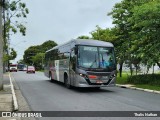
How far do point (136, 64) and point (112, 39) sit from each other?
222 inches

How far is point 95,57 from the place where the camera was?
21547mm

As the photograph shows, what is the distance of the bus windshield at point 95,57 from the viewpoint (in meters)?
21.3

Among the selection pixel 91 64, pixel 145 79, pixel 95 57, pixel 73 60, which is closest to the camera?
pixel 91 64

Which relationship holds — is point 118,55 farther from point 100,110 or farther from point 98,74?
point 100,110

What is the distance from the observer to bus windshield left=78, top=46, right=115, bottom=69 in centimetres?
2131

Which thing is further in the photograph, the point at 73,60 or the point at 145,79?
the point at 145,79

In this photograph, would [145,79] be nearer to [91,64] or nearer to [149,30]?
[149,30]

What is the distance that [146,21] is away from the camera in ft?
84.7

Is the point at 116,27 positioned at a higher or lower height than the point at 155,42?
higher

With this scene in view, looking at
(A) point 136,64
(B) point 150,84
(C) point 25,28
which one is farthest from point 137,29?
(C) point 25,28

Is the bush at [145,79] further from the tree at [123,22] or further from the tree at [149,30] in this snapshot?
the tree at [123,22]

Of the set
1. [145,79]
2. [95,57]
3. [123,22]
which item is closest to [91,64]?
[95,57]

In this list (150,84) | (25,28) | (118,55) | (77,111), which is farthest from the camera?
(118,55)

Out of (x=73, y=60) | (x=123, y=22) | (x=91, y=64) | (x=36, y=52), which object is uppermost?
(x=36, y=52)
